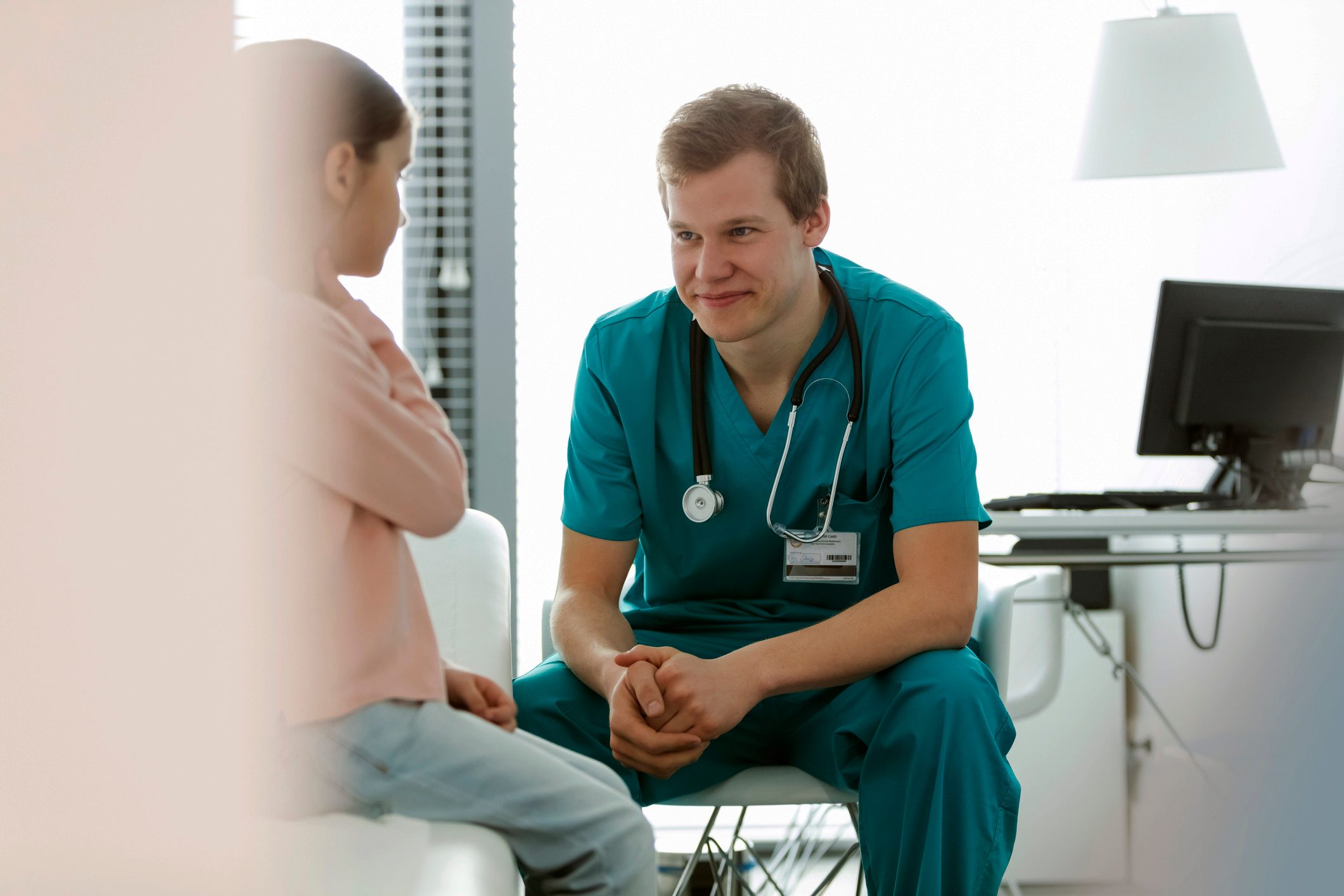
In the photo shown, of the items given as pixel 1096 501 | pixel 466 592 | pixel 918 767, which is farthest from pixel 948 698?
pixel 1096 501

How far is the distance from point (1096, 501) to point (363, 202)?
62.9 inches

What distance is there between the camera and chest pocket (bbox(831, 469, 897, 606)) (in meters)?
1.23

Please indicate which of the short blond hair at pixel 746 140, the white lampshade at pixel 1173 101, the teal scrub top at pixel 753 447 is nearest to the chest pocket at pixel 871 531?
the teal scrub top at pixel 753 447

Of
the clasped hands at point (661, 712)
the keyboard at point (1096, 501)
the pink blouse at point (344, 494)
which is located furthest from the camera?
the keyboard at point (1096, 501)

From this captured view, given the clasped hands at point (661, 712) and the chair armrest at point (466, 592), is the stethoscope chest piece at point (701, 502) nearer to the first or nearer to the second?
the clasped hands at point (661, 712)

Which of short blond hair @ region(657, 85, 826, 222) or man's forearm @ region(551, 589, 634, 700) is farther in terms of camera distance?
man's forearm @ region(551, 589, 634, 700)

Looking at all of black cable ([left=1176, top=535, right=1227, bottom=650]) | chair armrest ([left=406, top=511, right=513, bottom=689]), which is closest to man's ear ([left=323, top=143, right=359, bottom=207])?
chair armrest ([left=406, top=511, right=513, bottom=689])

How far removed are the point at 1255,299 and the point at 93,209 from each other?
178 centimetres

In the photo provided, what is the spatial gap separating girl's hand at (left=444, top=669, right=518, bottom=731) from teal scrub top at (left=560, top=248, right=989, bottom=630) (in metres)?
0.75

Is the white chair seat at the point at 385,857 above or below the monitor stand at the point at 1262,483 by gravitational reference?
above

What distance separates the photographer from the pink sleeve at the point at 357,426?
41 centimetres

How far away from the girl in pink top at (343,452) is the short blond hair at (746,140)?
0.57 metres

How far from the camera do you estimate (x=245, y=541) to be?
1.35 ft

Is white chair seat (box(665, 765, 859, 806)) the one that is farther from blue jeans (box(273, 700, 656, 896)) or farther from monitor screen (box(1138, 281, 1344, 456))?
monitor screen (box(1138, 281, 1344, 456))
